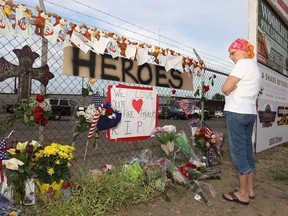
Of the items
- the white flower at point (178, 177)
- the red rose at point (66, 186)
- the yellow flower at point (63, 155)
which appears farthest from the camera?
the white flower at point (178, 177)

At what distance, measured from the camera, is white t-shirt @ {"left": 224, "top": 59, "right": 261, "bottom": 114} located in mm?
3535

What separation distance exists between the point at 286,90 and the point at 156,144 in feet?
18.7

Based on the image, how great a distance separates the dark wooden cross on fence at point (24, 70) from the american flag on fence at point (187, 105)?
3038 millimetres

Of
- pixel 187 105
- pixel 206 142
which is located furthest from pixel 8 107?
pixel 187 105

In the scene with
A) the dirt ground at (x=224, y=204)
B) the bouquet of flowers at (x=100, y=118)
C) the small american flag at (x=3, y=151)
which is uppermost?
the bouquet of flowers at (x=100, y=118)

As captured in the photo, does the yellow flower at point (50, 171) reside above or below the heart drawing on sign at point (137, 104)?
below

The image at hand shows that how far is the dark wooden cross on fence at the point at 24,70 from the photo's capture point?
313 cm

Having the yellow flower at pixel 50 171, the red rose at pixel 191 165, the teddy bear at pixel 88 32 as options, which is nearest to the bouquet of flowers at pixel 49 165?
the yellow flower at pixel 50 171

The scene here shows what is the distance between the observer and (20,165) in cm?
289

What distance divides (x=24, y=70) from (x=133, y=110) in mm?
1775

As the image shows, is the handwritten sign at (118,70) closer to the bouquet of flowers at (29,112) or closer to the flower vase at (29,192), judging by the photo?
the bouquet of flowers at (29,112)

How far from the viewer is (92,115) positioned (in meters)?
3.82

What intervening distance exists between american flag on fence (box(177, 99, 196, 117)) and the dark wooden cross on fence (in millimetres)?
3038

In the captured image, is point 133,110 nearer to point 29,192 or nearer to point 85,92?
point 85,92
